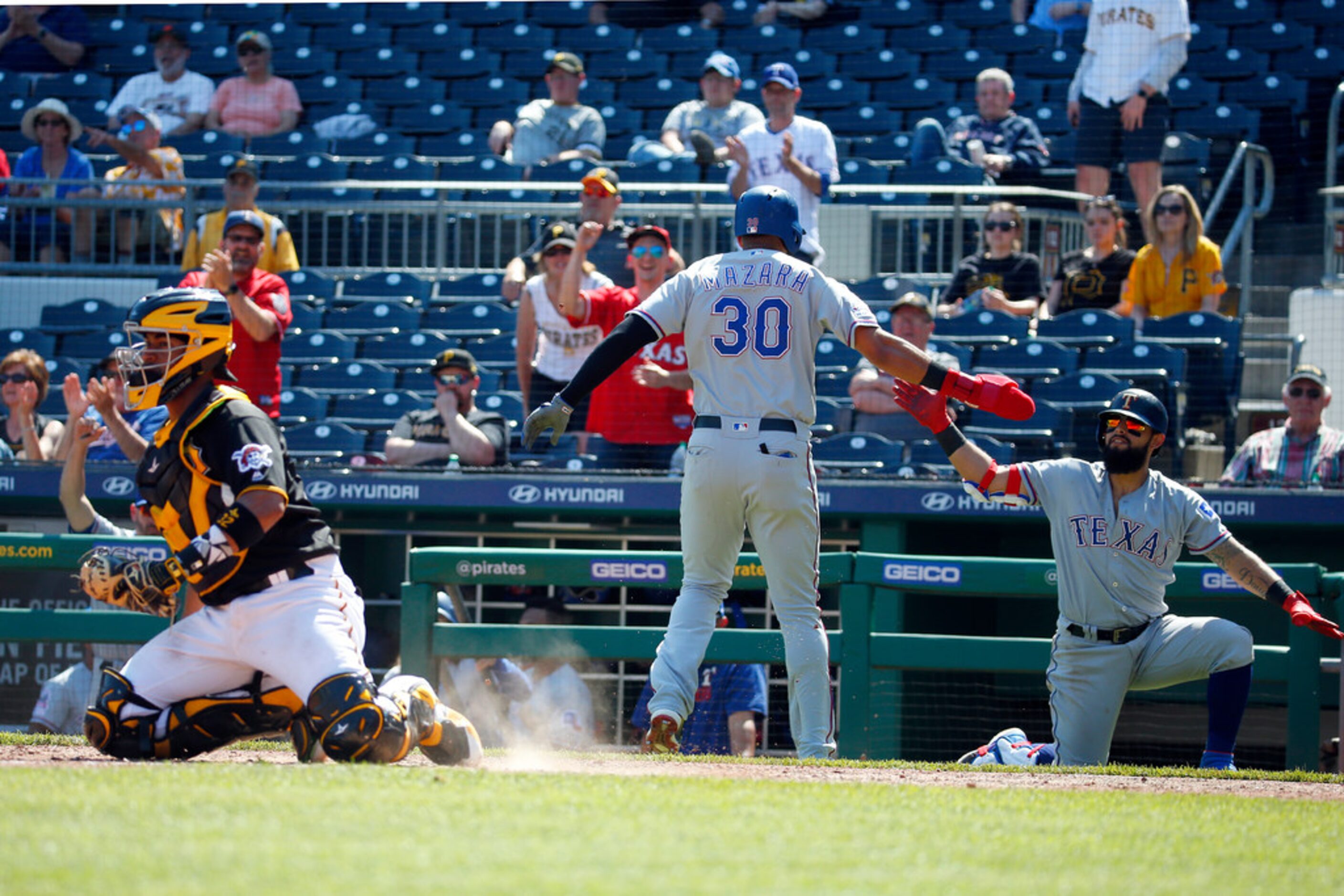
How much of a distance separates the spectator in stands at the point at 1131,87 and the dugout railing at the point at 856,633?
16.1 ft

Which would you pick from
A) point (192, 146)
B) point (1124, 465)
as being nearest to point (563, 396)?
point (1124, 465)

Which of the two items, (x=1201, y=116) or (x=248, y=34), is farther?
(x=248, y=34)

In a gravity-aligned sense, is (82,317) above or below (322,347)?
above

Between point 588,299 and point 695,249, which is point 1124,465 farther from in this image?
point 695,249

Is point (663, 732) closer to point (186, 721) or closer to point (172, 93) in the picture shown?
point (186, 721)

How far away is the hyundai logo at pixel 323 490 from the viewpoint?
336 inches

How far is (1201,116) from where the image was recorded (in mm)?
12664

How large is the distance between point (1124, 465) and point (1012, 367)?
3.60 m

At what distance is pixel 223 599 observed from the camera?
4.95 metres

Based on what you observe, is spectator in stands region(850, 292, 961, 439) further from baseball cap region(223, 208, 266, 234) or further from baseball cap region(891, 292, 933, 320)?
baseball cap region(223, 208, 266, 234)

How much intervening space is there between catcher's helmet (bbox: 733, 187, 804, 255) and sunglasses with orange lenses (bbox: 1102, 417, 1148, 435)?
4.81 ft

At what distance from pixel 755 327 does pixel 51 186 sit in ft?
28.5

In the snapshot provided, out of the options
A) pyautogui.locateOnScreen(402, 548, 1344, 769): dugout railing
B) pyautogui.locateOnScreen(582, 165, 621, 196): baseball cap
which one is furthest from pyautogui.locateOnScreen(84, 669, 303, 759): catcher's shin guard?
pyautogui.locateOnScreen(582, 165, 621, 196): baseball cap

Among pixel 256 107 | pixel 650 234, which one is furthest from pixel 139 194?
pixel 650 234
